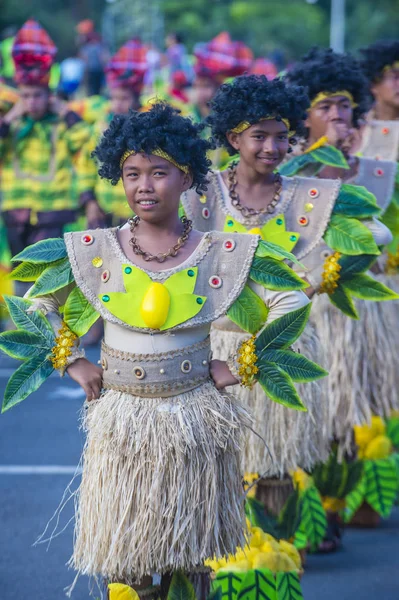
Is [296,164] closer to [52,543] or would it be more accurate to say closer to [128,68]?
[52,543]

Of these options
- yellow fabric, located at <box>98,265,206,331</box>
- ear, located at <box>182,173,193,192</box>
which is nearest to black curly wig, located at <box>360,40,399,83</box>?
ear, located at <box>182,173,193,192</box>

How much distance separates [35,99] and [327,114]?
442cm

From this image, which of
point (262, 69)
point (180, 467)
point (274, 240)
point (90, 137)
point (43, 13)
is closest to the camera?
point (180, 467)

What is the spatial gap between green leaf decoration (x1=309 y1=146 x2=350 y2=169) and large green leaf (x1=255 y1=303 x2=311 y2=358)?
1559 millimetres

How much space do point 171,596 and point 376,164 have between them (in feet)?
8.51

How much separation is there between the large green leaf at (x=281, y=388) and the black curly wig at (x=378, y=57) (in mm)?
3897

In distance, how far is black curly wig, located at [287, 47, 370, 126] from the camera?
18.4 ft

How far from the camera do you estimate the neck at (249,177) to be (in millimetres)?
4793

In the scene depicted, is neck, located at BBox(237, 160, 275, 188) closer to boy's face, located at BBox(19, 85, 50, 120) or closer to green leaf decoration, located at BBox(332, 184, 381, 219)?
green leaf decoration, located at BBox(332, 184, 381, 219)

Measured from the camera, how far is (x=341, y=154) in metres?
5.36

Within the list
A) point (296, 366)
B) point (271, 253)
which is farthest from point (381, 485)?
point (271, 253)

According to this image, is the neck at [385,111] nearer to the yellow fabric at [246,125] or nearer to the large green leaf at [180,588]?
the yellow fabric at [246,125]

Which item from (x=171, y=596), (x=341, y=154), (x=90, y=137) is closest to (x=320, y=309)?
(x=341, y=154)

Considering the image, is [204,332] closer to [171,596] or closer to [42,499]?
[171,596]
